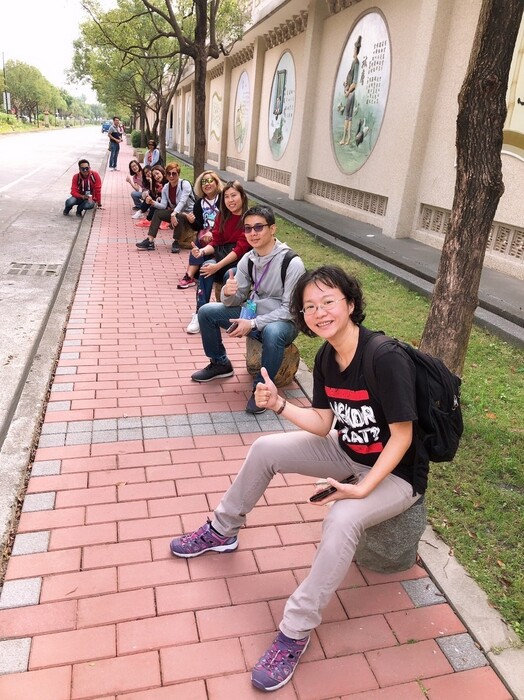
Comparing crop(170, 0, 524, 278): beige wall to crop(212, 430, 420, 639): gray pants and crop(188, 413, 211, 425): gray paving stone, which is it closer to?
crop(188, 413, 211, 425): gray paving stone

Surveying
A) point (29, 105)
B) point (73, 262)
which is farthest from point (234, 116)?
point (29, 105)

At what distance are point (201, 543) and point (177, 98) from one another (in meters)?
39.0

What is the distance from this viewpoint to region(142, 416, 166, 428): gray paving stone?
3.85 metres

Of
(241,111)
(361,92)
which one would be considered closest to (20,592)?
(361,92)

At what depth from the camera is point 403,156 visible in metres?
9.43

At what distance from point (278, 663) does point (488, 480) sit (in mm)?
1830

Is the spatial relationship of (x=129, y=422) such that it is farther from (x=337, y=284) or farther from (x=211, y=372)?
(x=337, y=284)

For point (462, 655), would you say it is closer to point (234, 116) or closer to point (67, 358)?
point (67, 358)

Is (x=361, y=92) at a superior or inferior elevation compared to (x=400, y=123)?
superior

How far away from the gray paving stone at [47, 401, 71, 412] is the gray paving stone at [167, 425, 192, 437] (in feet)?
2.66

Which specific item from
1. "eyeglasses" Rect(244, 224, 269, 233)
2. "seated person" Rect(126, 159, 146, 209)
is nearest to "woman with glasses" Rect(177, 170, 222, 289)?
"eyeglasses" Rect(244, 224, 269, 233)

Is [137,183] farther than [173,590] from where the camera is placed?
Yes

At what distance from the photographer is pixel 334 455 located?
101 inches

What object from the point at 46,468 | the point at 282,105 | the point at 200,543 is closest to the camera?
the point at 200,543
